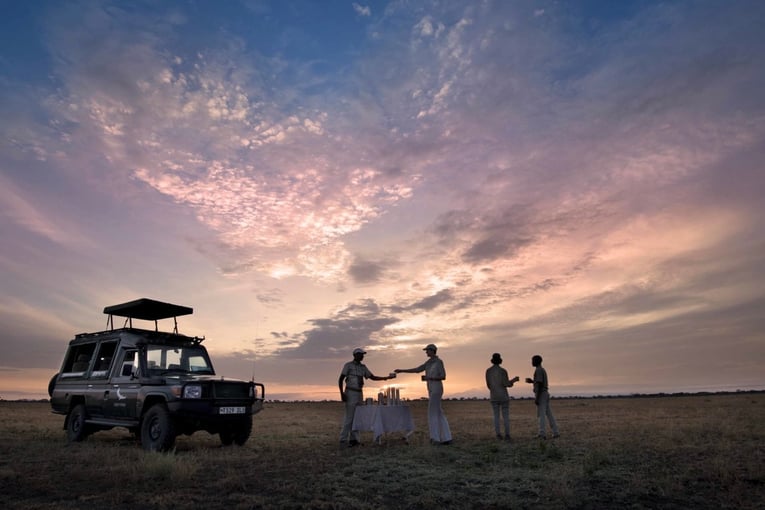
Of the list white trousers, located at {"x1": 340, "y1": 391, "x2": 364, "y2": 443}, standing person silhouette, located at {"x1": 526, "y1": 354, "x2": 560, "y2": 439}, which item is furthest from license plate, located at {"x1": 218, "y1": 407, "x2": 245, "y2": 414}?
standing person silhouette, located at {"x1": 526, "y1": 354, "x2": 560, "y2": 439}

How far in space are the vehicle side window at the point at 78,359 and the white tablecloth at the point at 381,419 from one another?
27.9 feet

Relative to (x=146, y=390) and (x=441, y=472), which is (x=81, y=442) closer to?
(x=146, y=390)

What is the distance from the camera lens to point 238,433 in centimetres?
1469

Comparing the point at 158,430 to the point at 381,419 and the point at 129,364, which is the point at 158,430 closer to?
the point at 129,364

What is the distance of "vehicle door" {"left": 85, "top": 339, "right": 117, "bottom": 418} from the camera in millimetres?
15242

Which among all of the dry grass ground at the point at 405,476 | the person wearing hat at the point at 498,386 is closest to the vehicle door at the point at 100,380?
the dry grass ground at the point at 405,476

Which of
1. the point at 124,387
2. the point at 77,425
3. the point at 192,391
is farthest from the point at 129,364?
the point at 77,425

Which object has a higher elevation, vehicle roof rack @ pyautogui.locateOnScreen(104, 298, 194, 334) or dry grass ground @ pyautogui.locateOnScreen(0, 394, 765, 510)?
vehicle roof rack @ pyautogui.locateOnScreen(104, 298, 194, 334)

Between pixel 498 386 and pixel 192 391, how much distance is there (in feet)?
26.5

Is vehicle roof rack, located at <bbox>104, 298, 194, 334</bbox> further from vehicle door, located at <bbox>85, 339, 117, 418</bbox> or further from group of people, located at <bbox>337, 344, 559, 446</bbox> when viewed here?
group of people, located at <bbox>337, 344, 559, 446</bbox>

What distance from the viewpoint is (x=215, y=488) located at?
8531 millimetres

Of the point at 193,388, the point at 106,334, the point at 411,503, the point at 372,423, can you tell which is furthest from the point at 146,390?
the point at 411,503

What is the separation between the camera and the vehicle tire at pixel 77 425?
15.7 metres

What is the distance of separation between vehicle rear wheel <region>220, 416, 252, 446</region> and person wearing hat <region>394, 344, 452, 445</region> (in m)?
4.54
